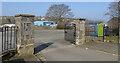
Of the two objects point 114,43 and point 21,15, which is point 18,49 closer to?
point 21,15

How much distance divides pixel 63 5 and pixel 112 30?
34.9 m

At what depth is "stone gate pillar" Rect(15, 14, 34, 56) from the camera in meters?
5.91

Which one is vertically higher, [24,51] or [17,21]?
[17,21]

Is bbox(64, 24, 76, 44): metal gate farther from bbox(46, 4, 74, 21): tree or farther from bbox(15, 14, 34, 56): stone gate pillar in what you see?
bbox(46, 4, 74, 21): tree

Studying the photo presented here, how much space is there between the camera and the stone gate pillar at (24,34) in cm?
591

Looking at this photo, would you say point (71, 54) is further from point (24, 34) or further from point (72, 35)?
point (72, 35)

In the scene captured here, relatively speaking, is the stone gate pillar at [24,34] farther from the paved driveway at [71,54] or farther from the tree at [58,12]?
the tree at [58,12]

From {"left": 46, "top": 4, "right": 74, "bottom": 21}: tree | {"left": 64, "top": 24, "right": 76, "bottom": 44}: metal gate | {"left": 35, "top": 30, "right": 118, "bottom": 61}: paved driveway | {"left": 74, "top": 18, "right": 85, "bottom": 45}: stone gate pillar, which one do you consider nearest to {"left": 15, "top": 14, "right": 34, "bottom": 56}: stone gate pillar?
{"left": 35, "top": 30, "right": 118, "bottom": 61}: paved driveway

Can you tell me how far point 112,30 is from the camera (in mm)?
13539

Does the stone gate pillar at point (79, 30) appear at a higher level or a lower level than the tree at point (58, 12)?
lower

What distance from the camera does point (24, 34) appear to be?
6055mm

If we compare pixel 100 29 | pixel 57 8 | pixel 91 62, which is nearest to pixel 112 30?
pixel 100 29

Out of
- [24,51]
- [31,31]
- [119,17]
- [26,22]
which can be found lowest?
[24,51]

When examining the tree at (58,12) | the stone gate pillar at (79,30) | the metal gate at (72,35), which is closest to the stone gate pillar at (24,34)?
the stone gate pillar at (79,30)
